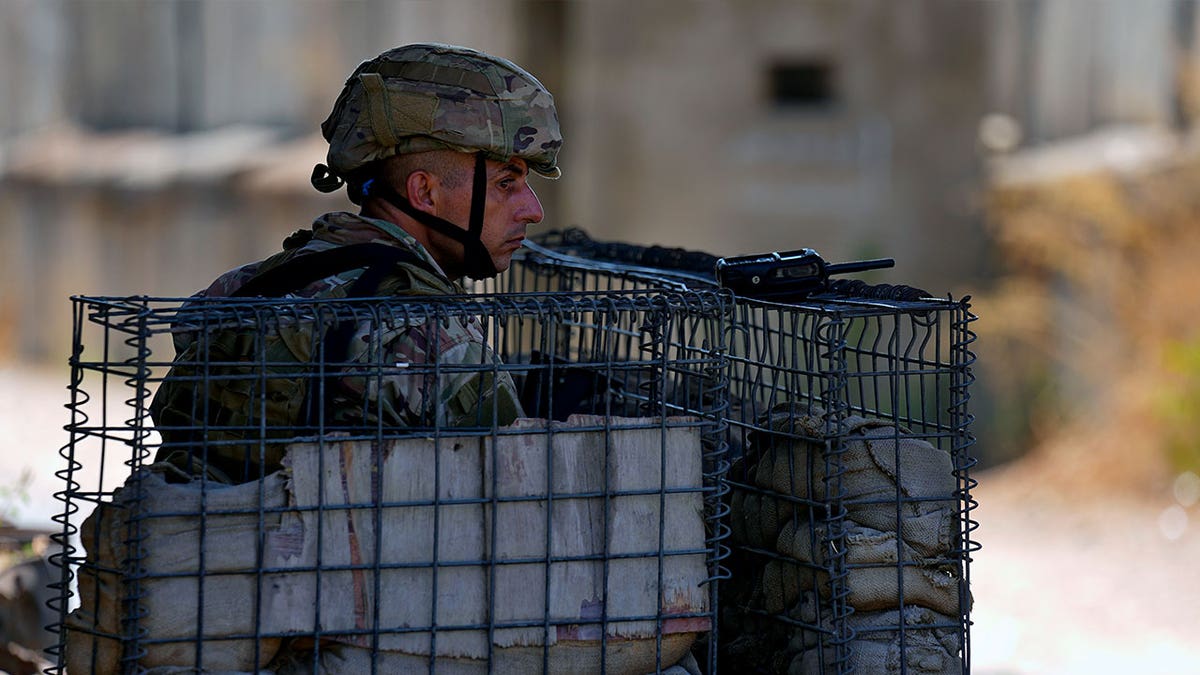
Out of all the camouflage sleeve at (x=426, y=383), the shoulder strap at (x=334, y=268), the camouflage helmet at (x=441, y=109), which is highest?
the camouflage helmet at (x=441, y=109)

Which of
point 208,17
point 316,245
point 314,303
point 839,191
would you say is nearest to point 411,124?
point 316,245

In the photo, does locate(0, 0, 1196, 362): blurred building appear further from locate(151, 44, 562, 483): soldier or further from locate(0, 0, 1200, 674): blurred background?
locate(151, 44, 562, 483): soldier

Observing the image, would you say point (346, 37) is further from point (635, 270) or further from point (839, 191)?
point (635, 270)

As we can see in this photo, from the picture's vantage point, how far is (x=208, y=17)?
13914 millimetres

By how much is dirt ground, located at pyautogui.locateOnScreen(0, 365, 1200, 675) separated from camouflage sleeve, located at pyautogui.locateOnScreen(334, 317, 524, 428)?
3.64 metres

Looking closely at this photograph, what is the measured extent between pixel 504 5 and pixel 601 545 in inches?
414

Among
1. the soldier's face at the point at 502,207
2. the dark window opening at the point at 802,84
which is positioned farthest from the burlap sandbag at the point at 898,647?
the dark window opening at the point at 802,84

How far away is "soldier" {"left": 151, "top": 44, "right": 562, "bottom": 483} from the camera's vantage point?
10.8 feet

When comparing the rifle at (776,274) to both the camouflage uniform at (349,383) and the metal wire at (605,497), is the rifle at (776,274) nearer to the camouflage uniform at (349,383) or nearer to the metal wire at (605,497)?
the metal wire at (605,497)

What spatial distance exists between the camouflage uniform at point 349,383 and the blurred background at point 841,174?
6.89m

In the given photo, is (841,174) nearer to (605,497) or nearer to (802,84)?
(802,84)

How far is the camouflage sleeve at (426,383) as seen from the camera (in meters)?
3.23

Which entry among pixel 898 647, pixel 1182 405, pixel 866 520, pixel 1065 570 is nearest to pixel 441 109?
pixel 866 520

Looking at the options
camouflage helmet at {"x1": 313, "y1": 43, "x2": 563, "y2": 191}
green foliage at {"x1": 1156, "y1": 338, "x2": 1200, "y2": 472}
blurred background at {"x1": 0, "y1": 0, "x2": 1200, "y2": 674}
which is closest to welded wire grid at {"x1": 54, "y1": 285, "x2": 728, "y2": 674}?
camouflage helmet at {"x1": 313, "y1": 43, "x2": 563, "y2": 191}
